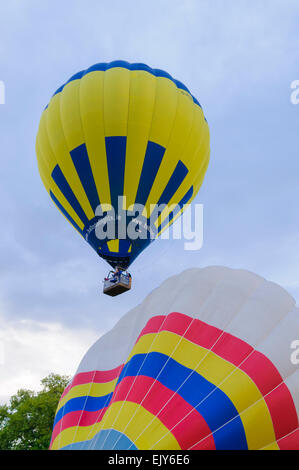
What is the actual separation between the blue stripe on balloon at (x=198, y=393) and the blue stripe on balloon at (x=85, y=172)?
22.4ft

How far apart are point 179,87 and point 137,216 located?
4.62 meters

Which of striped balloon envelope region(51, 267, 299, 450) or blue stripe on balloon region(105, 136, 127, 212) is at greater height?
blue stripe on balloon region(105, 136, 127, 212)

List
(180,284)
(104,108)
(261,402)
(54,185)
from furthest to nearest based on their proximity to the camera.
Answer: (54,185) < (104,108) < (180,284) < (261,402)

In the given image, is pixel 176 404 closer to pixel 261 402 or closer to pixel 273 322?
pixel 261 402

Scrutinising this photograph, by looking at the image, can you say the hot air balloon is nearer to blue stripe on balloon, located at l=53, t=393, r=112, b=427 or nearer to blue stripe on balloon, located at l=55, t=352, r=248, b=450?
blue stripe on balloon, located at l=53, t=393, r=112, b=427

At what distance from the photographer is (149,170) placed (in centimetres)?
1166

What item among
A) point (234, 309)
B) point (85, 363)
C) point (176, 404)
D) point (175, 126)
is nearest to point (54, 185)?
point (175, 126)

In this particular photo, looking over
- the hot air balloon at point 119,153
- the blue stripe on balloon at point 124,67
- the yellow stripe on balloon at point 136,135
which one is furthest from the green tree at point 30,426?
the blue stripe on balloon at point 124,67

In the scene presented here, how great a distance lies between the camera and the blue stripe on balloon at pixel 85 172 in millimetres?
11625

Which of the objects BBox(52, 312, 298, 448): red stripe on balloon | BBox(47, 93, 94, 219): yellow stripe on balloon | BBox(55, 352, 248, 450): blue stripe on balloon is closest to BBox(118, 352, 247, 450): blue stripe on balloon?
BBox(55, 352, 248, 450): blue stripe on balloon

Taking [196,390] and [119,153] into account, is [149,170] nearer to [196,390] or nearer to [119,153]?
[119,153]

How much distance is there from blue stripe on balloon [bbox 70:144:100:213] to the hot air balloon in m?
0.03

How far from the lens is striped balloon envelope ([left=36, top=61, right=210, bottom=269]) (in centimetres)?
1150
